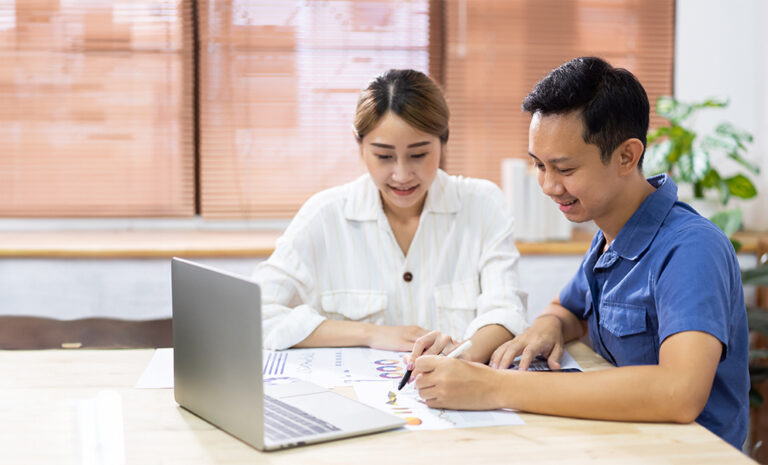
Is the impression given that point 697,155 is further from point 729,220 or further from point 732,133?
point 729,220

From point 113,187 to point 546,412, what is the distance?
234cm

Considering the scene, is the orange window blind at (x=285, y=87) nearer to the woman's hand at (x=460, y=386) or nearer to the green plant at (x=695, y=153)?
the green plant at (x=695, y=153)

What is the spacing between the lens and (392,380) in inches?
51.4

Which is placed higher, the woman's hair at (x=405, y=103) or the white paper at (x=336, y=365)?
the woman's hair at (x=405, y=103)

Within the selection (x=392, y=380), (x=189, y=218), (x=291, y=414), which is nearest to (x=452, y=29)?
(x=189, y=218)

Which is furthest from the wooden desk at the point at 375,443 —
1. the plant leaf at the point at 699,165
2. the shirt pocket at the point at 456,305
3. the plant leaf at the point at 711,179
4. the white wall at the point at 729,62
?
the white wall at the point at 729,62

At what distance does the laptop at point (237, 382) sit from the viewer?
952 millimetres

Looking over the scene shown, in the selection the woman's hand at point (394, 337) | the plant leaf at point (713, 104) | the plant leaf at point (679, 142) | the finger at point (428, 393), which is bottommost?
the woman's hand at point (394, 337)

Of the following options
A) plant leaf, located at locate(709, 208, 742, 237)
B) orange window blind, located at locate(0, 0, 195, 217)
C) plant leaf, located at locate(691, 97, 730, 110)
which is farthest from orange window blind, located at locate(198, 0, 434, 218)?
plant leaf, located at locate(709, 208, 742, 237)

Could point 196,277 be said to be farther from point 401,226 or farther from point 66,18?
point 66,18

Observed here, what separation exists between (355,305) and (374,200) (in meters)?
0.27

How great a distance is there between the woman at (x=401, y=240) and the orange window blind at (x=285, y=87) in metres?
1.14

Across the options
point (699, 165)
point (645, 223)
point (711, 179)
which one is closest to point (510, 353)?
point (645, 223)

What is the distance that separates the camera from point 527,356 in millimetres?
1358
